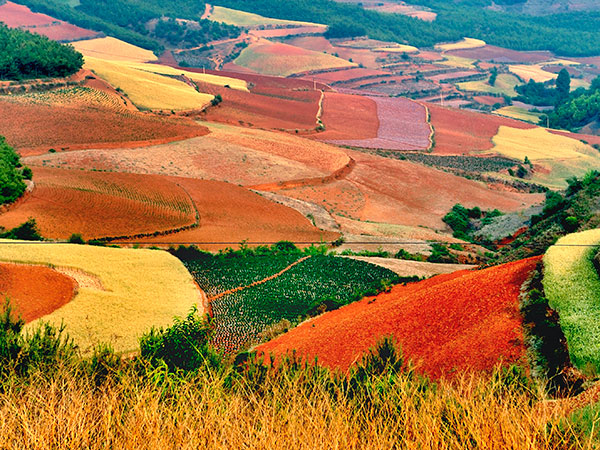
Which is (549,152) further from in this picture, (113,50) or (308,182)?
(113,50)

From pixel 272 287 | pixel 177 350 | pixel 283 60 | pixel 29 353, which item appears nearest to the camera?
pixel 29 353

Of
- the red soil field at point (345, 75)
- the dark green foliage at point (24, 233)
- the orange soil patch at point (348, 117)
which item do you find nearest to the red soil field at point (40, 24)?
the red soil field at point (345, 75)

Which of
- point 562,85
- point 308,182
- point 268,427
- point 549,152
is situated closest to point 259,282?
point 268,427

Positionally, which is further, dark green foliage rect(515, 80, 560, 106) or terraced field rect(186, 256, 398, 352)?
dark green foliage rect(515, 80, 560, 106)

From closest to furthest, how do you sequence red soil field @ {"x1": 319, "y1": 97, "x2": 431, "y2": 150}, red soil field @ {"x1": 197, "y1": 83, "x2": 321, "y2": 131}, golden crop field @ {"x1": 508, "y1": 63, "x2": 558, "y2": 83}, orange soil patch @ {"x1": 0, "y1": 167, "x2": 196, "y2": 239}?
orange soil patch @ {"x1": 0, "y1": 167, "x2": 196, "y2": 239} < red soil field @ {"x1": 197, "y1": 83, "x2": 321, "y2": 131} < red soil field @ {"x1": 319, "y1": 97, "x2": 431, "y2": 150} < golden crop field @ {"x1": 508, "y1": 63, "x2": 558, "y2": 83}

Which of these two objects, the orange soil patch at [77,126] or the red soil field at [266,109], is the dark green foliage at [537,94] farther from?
the orange soil patch at [77,126]

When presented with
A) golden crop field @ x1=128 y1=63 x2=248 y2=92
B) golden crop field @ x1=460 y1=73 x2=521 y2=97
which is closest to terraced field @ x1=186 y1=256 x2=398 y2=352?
golden crop field @ x1=128 y1=63 x2=248 y2=92

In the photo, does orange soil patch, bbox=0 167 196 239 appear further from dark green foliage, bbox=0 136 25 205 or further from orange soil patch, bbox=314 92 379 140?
orange soil patch, bbox=314 92 379 140
